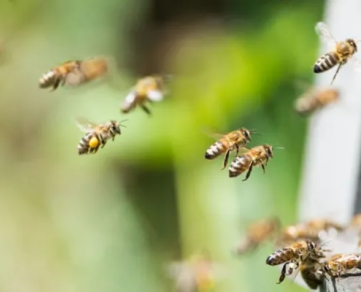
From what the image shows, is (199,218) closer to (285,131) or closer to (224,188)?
(224,188)

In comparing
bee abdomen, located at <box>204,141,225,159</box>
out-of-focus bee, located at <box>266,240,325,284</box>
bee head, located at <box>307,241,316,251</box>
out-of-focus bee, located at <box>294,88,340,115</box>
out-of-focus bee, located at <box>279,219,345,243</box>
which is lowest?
out-of-focus bee, located at <box>266,240,325,284</box>

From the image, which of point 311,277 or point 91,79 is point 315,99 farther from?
point 311,277

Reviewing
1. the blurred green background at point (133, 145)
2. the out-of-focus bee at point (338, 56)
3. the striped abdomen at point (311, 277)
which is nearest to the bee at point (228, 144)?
the out-of-focus bee at point (338, 56)

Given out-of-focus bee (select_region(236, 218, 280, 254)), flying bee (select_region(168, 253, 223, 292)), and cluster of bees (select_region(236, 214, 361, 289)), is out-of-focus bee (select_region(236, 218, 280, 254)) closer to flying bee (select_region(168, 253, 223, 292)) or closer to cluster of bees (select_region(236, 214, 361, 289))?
cluster of bees (select_region(236, 214, 361, 289))

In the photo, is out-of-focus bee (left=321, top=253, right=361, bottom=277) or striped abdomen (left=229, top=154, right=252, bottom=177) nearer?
out-of-focus bee (left=321, top=253, right=361, bottom=277)

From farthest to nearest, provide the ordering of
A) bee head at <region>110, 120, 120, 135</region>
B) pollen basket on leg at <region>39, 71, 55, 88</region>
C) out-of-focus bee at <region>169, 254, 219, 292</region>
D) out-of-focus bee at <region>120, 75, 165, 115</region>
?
out-of-focus bee at <region>169, 254, 219, 292</region>
out-of-focus bee at <region>120, 75, 165, 115</region>
pollen basket on leg at <region>39, 71, 55, 88</region>
bee head at <region>110, 120, 120, 135</region>

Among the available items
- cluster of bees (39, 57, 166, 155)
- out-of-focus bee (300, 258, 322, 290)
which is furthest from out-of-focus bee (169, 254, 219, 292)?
out-of-focus bee (300, 258, 322, 290)

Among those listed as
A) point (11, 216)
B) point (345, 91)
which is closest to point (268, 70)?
point (345, 91)

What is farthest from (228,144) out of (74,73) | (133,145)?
(133,145)
